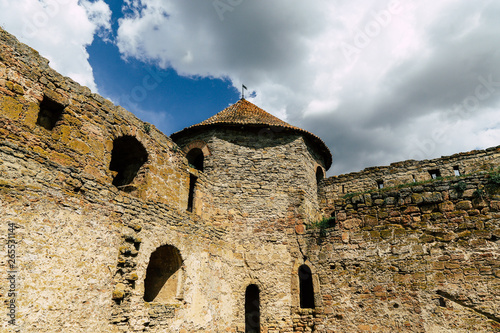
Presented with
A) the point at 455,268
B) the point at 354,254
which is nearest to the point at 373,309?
the point at 354,254

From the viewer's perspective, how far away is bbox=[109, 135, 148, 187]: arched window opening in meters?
9.20

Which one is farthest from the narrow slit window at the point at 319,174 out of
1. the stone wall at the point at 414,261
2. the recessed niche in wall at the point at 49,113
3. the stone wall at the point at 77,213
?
the recessed niche in wall at the point at 49,113

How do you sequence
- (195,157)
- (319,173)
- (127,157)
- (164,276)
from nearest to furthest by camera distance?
(164,276) < (127,157) < (195,157) < (319,173)

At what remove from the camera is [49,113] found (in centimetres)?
729

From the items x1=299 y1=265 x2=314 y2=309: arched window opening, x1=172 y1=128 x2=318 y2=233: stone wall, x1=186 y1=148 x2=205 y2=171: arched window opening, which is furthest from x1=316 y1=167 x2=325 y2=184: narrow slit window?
x1=186 y1=148 x2=205 y2=171: arched window opening

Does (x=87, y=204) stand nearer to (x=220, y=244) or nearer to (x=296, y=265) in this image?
(x=220, y=244)

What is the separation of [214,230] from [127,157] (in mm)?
3537

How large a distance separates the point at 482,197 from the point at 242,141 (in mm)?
7622

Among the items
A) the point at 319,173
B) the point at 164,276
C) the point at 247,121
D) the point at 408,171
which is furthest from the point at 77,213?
the point at 408,171

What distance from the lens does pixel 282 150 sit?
41.4 ft

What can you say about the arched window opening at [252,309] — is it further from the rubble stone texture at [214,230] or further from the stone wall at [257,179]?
the stone wall at [257,179]

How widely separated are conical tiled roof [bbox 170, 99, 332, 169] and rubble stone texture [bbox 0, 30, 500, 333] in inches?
3.9

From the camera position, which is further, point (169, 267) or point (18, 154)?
point (169, 267)

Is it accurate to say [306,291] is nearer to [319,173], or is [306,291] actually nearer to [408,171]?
[319,173]
